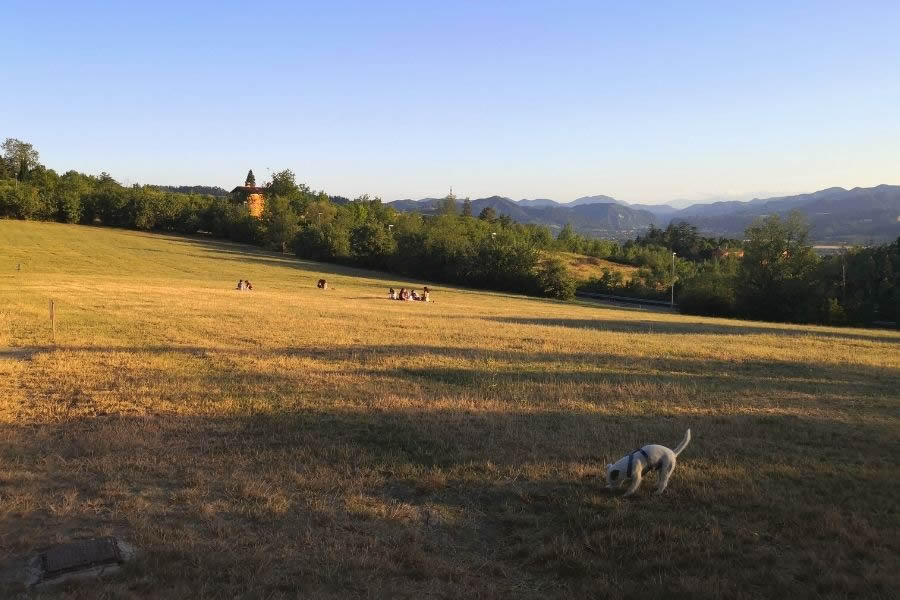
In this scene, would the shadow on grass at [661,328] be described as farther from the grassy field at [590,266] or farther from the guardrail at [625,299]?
the grassy field at [590,266]

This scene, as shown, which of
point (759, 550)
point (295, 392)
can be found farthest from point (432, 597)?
point (295, 392)

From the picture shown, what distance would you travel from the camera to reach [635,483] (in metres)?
6.59

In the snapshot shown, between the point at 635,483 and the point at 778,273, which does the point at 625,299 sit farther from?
the point at 635,483

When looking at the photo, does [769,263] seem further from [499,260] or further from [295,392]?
[295,392]

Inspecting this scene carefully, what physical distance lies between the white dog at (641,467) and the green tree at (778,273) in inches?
2050

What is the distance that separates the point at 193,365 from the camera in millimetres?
13547

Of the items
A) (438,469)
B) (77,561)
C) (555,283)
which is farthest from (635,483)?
(555,283)

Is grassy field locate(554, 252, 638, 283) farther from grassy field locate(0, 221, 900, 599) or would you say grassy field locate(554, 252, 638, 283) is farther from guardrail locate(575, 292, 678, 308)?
grassy field locate(0, 221, 900, 599)

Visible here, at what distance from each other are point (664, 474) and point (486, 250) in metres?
64.9

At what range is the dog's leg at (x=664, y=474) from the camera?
6.58m

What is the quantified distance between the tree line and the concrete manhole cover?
181 ft

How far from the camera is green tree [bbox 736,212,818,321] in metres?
52.2

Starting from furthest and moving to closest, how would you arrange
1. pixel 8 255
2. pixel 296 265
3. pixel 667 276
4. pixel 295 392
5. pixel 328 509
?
pixel 667 276, pixel 296 265, pixel 8 255, pixel 295 392, pixel 328 509

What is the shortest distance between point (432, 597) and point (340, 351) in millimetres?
11542
